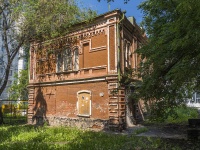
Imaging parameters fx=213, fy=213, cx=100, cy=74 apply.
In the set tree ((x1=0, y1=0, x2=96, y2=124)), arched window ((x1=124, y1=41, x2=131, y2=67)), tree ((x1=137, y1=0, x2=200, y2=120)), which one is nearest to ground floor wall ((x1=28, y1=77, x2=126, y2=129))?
tree ((x1=137, y1=0, x2=200, y2=120))

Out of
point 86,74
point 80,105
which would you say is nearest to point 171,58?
point 86,74

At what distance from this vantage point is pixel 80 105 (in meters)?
16.3

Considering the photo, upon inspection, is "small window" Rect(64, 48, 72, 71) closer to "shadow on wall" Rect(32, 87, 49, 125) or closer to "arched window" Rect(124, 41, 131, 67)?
"shadow on wall" Rect(32, 87, 49, 125)

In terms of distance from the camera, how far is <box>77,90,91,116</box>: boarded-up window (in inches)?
622

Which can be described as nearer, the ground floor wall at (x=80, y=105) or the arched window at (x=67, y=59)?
the ground floor wall at (x=80, y=105)

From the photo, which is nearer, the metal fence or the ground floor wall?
the ground floor wall

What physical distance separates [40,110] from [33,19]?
313 inches

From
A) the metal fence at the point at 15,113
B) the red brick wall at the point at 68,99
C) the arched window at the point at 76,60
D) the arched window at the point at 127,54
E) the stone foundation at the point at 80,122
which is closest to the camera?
the stone foundation at the point at 80,122

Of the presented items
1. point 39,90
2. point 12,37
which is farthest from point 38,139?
Answer: point 12,37

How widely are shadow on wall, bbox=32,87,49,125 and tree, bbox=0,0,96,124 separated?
315cm

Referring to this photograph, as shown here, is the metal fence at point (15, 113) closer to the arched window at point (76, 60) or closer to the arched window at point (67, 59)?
the arched window at point (67, 59)

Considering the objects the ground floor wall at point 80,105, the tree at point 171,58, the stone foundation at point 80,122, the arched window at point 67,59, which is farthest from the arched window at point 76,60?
the tree at point 171,58

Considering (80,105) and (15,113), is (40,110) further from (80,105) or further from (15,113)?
(80,105)

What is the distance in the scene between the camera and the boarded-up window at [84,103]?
51.8 ft
